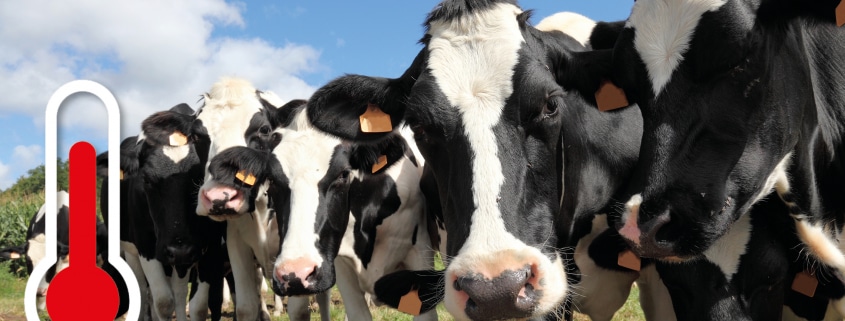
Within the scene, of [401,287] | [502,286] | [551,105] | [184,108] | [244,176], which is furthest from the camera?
[184,108]

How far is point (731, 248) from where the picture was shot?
3.36 meters

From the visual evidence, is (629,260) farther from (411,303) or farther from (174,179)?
(174,179)

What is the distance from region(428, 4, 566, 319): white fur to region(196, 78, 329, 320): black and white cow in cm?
363

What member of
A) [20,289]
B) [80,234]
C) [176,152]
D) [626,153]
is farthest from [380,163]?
[20,289]

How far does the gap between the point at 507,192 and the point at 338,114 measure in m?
1.32

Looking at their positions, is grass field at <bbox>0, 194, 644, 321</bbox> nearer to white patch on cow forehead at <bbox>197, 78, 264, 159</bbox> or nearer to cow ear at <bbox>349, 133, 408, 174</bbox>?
cow ear at <bbox>349, 133, 408, 174</bbox>

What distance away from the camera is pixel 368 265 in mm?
6051

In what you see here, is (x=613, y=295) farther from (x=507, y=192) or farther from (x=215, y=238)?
(x=215, y=238)

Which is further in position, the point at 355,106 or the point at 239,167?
the point at 239,167

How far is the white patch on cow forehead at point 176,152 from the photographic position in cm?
736

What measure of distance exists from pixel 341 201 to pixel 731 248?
2.88 metres

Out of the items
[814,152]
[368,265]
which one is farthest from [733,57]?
[368,265]

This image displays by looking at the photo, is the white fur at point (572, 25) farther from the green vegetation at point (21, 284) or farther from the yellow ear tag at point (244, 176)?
the green vegetation at point (21, 284)

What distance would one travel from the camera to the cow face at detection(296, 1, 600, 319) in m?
2.63
